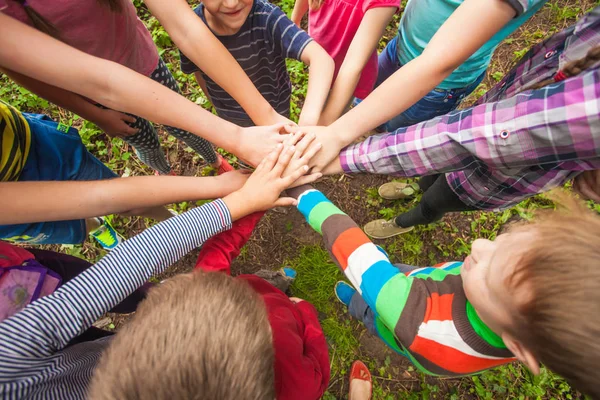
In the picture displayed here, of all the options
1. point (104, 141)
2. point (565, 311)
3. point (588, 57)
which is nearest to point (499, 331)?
point (565, 311)

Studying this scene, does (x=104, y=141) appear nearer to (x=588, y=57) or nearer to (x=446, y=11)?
(x=446, y=11)

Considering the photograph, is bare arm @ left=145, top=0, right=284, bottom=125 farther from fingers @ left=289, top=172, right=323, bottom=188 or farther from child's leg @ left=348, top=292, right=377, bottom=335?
child's leg @ left=348, top=292, right=377, bottom=335

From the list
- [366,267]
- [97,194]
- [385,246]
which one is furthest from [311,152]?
[385,246]

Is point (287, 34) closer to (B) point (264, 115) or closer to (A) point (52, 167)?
(B) point (264, 115)

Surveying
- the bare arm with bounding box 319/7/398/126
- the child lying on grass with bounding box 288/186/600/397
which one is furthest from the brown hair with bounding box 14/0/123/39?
the child lying on grass with bounding box 288/186/600/397

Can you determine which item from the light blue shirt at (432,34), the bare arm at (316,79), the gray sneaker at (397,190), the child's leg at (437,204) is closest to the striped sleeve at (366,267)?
the bare arm at (316,79)

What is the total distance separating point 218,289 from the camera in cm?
76

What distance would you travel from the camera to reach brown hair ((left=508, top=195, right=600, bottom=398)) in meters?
0.69

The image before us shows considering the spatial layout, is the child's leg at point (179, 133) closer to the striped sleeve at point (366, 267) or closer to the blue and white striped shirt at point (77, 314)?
the blue and white striped shirt at point (77, 314)

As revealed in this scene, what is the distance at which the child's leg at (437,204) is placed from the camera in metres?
1.65

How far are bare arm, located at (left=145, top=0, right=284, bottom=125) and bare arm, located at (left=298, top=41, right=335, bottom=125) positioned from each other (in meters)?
0.25

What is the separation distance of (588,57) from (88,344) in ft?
6.08

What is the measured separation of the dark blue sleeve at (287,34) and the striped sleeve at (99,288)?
86 centimetres

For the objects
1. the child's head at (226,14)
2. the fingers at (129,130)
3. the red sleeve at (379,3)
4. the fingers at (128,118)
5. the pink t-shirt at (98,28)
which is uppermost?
the pink t-shirt at (98,28)
